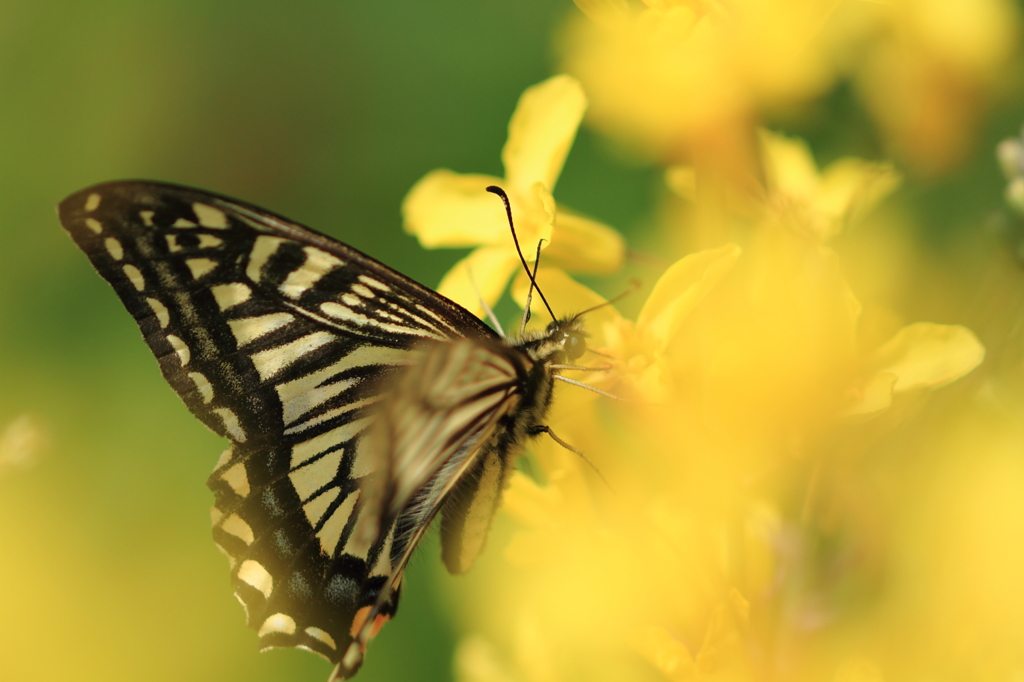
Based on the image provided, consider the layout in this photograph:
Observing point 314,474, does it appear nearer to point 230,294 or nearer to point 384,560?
point 384,560

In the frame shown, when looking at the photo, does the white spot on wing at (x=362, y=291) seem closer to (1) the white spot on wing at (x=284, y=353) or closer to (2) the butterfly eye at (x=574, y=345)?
(1) the white spot on wing at (x=284, y=353)

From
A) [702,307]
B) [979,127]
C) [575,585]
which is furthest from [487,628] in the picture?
[979,127]

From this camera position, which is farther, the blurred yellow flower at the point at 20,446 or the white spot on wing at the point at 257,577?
the white spot on wing at the point at 257,577

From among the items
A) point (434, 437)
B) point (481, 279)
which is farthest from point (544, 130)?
point (434, 437)

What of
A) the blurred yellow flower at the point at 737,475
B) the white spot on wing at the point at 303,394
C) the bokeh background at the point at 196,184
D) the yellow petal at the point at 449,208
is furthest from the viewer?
the bokeh background at the point at 196,184

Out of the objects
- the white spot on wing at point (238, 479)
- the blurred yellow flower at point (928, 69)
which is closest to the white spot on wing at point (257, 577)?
the white spot on wing at point (238, 479)

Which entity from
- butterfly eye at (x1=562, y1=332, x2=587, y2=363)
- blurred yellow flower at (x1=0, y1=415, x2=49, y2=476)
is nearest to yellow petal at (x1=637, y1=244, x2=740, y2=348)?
butterfly eye at (x1=562, y1=332, x2=587, y2=363)

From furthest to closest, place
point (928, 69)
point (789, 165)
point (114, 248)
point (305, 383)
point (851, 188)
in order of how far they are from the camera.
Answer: point (928, 69) < point (789, 165) < point (851, 188) < point (305, 383) < point (114, 248)

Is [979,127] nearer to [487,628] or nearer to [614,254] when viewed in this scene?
[614,254]
